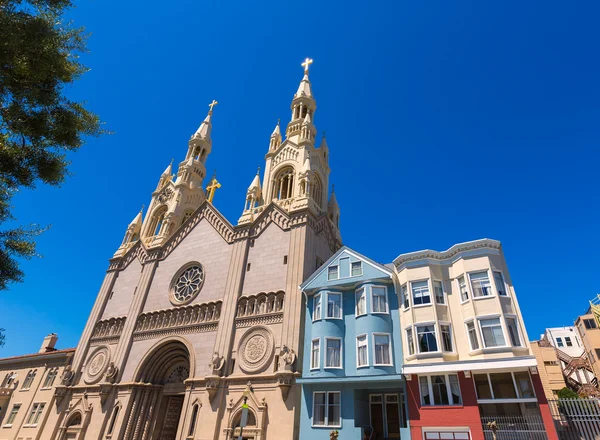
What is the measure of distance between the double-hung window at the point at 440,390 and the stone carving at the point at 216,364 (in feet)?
52.5

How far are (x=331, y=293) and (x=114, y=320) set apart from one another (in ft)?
90.2

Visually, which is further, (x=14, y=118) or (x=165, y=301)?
(x=165, y=301)

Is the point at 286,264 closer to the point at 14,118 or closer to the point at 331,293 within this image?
the point at 331,293

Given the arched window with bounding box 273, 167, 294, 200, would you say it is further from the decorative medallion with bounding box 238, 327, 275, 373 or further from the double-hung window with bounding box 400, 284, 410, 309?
the double-hung window with bounding box 400, 284, 410, 309

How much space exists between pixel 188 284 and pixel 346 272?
1862cm

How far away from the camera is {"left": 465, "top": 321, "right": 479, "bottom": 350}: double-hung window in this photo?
21.2m

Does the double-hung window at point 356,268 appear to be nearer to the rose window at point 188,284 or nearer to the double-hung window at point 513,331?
the double-hung window at point 513,331

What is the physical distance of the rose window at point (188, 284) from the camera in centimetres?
3701

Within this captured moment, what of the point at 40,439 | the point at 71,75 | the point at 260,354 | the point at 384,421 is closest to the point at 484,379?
the point at 384,421

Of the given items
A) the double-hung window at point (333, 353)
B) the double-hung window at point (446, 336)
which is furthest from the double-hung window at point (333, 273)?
the double-hung window at point (446, 336)

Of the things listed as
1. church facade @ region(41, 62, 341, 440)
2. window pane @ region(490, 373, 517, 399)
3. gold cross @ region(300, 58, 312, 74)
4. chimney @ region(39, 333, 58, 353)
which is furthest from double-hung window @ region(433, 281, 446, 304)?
chimney @ region(39, 333, 58, 353)

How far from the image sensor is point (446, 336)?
22344mm

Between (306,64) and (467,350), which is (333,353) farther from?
(306,64)

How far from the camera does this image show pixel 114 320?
134 ft
